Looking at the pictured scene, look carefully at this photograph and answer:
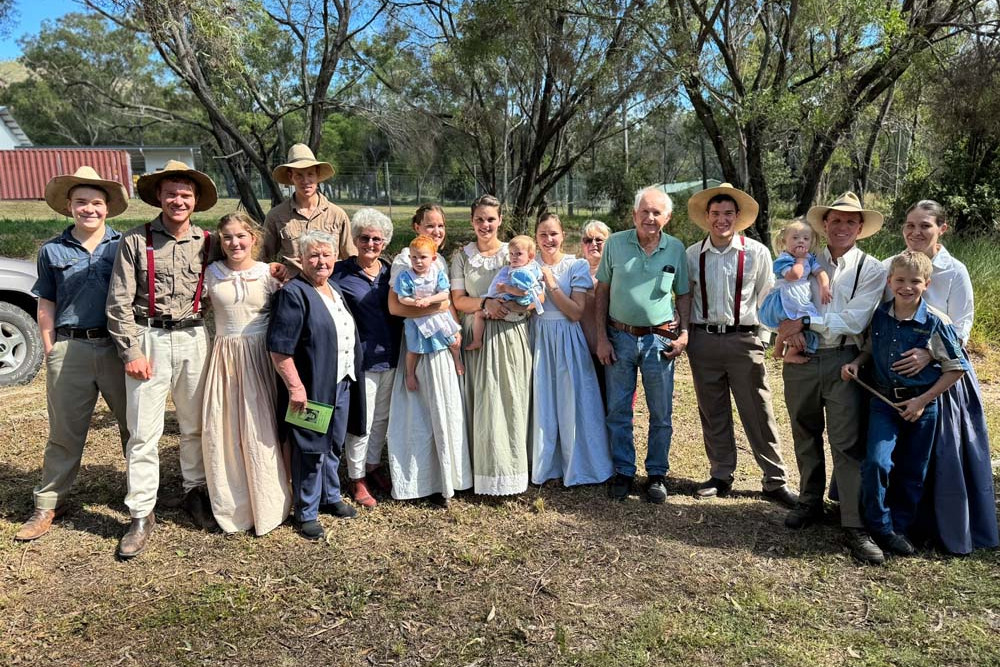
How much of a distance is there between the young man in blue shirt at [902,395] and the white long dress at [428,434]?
A: 2167mm

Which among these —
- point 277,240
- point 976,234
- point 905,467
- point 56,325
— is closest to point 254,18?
point 277,240

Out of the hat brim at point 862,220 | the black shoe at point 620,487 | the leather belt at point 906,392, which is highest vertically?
the hat brim at point 862,220

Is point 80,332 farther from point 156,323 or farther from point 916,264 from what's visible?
point 916,264

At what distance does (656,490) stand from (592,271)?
1.44 meters

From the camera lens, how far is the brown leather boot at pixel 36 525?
3.68 metres

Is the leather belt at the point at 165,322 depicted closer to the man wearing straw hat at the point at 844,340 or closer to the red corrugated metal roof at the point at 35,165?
the man wearing straw hat at the point at 844,340

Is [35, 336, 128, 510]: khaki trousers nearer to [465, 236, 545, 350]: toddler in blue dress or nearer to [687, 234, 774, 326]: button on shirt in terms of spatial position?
[465, 236, 545, 350]: toddler in blue dress

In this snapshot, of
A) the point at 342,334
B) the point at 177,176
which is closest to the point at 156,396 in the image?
the point at 342,334

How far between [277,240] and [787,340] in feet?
10.3

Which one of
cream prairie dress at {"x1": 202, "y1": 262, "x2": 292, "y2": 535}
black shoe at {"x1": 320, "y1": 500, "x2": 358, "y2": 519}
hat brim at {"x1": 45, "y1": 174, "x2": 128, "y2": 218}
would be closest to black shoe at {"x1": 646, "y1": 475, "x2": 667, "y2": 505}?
black shoe at {"x1": 320, "y1": 500, "x2": 358, "y2": 519}

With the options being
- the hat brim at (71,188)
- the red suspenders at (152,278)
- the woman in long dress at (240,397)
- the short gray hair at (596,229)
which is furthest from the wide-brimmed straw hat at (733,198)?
the hat brim at (71,188)

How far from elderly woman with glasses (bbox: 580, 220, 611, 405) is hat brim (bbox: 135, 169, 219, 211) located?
2.23 meters

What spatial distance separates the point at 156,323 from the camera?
353 centimetres

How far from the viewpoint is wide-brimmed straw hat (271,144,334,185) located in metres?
4.30
